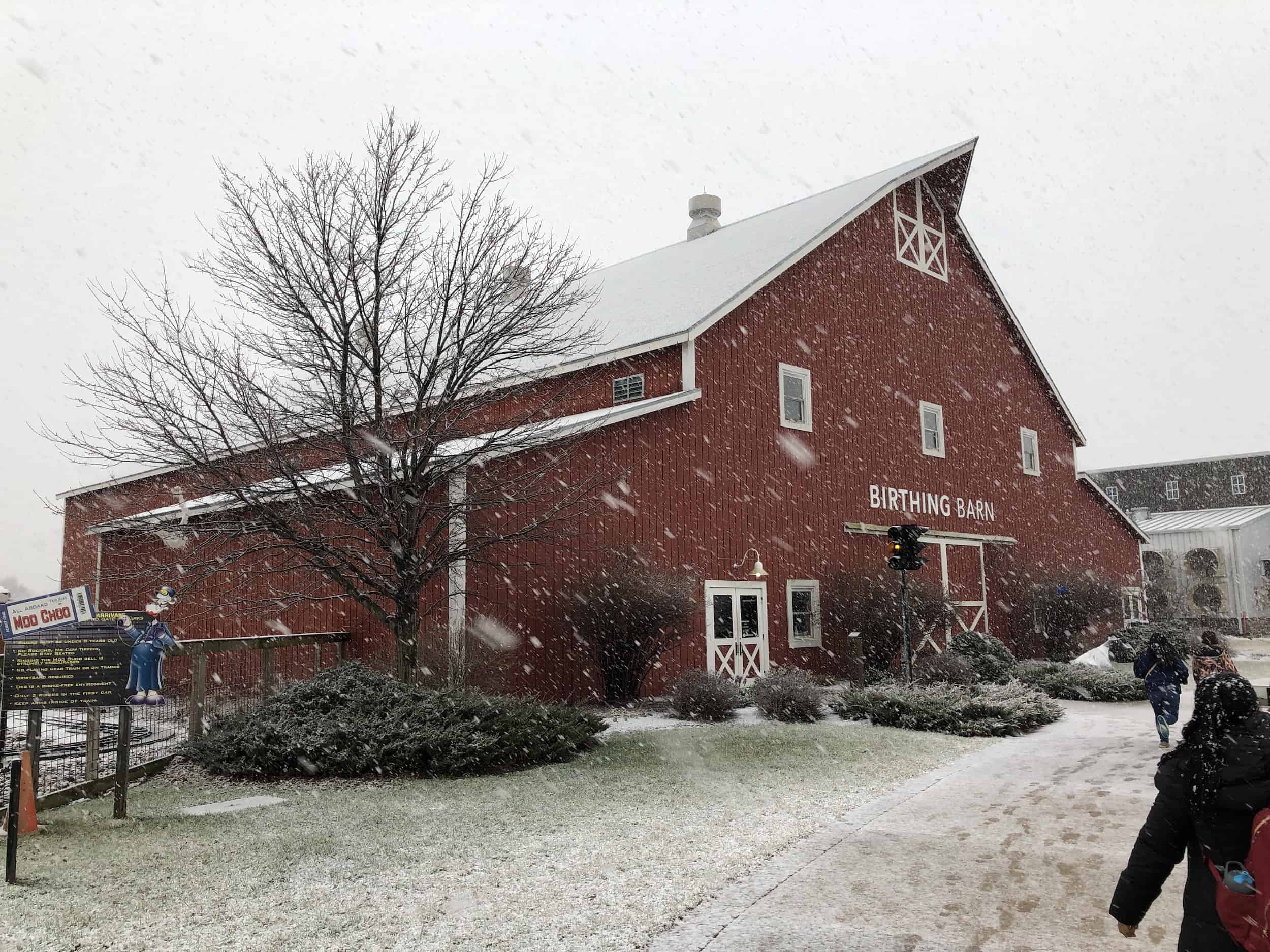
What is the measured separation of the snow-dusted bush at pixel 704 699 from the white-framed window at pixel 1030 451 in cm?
1622

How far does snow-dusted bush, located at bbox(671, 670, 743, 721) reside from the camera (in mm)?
14430

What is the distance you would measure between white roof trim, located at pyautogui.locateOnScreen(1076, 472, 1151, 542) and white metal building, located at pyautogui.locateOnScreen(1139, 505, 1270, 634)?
499 inches

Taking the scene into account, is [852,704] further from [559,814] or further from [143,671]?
[143,671]

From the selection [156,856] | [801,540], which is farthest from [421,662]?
[801,540]

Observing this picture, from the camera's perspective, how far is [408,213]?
1326 cm

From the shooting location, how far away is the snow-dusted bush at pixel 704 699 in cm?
1443

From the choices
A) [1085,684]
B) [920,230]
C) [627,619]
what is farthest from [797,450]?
[920,230]

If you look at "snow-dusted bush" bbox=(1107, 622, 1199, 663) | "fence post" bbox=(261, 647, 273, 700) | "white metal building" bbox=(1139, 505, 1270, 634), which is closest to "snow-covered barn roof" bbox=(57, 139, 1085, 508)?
"fence post" bbox=(261, 647, 273, 700)

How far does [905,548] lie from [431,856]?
1154 cm

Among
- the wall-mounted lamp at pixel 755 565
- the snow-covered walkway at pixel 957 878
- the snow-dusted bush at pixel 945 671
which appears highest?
the wall-mounted lamp at pixel 755 565

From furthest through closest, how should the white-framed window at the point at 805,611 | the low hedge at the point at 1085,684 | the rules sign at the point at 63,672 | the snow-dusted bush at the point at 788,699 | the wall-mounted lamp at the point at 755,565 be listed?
1. the white-framed window at the point at 805,611
2. the wall-mounted lamp at the point at 755,565
3. the low hedge at the point at 1085,684
4. the snow-dusted bush at the point at 788,699
5. the rules sign at the point at 63,672

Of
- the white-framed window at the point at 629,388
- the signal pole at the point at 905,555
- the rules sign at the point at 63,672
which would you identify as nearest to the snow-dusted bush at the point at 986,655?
the signal pole at the point at 905,555

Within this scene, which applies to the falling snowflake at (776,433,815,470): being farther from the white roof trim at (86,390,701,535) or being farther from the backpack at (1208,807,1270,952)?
the backpack at (1208,807,1270,952)

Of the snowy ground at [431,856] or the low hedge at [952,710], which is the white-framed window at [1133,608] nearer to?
the low hedge at [952,710]
